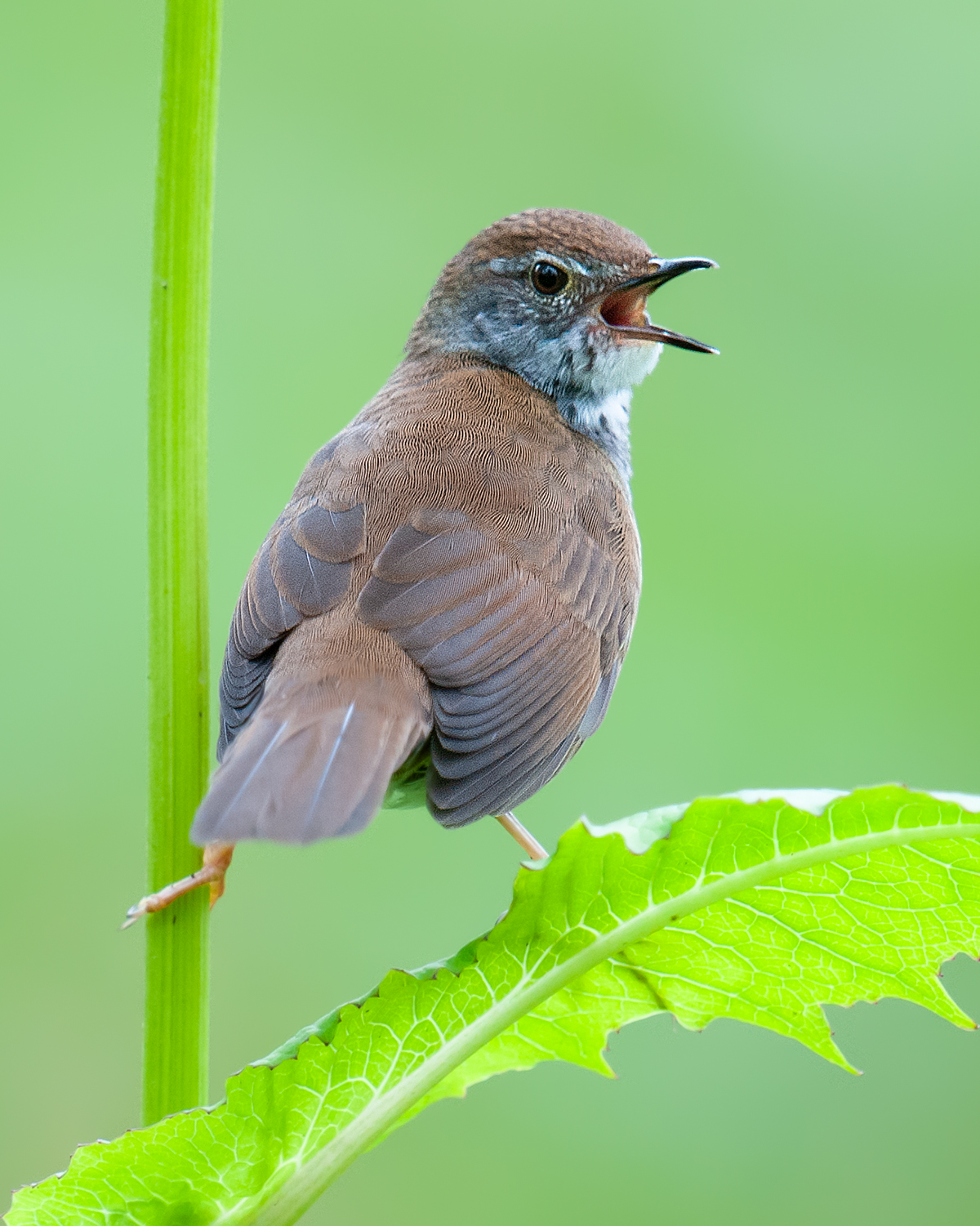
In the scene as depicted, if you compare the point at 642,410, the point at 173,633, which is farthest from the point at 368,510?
the point at 642,410

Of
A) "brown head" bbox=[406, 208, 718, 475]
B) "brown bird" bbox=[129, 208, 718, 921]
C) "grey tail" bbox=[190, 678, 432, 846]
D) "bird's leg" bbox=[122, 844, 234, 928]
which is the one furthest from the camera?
"brown head" bbox=[406, 208, 718, 475]

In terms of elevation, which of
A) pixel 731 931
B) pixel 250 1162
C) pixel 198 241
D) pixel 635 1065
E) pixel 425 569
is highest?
pixel 198 241

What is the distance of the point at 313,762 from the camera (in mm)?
2344

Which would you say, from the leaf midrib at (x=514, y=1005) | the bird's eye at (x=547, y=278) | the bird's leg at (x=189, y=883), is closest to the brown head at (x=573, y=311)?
the bird's eye at (x=547, y=278)

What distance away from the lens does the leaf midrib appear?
1.71m

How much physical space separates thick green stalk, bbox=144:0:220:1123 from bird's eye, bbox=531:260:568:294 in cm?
211

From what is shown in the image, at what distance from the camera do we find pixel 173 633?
189cm

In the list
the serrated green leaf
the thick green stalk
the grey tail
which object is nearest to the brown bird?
the grey tail

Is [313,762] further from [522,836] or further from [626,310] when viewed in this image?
[626,310]

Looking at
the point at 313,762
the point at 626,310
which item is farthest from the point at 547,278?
the point at 313,762

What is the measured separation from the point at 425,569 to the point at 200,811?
1.06 m

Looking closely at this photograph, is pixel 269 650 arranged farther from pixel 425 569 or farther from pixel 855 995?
pixel 855 995

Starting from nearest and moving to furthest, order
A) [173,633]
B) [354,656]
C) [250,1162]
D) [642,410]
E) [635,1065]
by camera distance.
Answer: [250,1162] < [173,633] < [354,656] < [635,1065] < [642,410]

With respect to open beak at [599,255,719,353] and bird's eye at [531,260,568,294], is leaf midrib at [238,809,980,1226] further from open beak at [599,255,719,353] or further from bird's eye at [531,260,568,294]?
bird's eye at [531,260,568,294]
